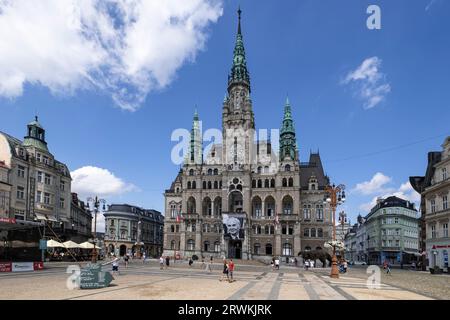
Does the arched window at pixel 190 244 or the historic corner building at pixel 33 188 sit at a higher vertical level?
the historic corner building at pixel 33 188

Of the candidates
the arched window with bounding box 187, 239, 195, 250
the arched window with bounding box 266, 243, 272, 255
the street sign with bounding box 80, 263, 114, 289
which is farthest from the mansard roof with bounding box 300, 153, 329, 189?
the street sign with bounding box 80, 263, 114, 289

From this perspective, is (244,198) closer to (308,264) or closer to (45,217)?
(308,264)

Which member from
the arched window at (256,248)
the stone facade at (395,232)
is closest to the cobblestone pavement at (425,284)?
the arched window at (256,248)

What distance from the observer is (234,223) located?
288 feet

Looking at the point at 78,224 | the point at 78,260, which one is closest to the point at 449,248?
the point at 78,260

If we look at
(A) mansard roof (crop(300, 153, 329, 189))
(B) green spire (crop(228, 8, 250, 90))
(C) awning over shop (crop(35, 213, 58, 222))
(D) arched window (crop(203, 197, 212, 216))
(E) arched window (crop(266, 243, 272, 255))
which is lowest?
(E) arched window (crop(266, 243, 272, 255))

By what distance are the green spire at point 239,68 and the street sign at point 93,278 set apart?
80.2m

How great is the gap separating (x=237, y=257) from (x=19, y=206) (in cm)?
4844

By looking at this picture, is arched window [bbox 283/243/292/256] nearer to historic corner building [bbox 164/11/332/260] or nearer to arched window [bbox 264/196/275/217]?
historic corner building [bbox 164/11/332/260]

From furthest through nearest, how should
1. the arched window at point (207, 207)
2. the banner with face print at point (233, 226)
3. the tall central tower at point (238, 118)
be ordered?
the arched window at point (207, 207)
the tall central tower at point (238, 118)
the banner with face print at point (233, 226)

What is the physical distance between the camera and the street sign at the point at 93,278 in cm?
2386

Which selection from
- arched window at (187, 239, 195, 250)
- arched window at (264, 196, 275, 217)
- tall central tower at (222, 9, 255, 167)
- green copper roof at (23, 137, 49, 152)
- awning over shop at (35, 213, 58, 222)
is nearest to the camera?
awning over shop at (35, 213, 58, 222)

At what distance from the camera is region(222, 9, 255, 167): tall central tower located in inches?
3708

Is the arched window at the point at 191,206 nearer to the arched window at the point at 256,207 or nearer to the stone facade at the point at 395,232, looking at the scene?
the arched window at the point at 256,207
